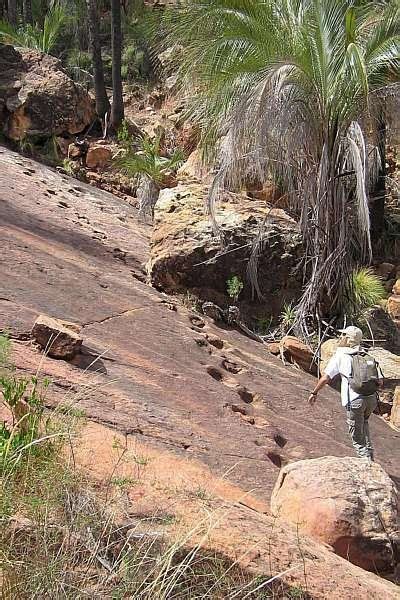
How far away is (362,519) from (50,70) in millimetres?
13512

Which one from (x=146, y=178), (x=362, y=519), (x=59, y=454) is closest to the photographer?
(x=59, y=454)

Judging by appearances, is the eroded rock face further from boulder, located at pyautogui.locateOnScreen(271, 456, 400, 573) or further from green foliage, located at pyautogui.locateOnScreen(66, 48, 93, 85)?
green foliage, located at pyautogui.locateOnScreen(66, 48, 93, 85)

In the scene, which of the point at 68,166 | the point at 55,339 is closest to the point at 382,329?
the point at 55,339

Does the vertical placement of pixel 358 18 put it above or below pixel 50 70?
above

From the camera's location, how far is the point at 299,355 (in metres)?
8.73

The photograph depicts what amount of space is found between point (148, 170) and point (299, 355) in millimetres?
6280

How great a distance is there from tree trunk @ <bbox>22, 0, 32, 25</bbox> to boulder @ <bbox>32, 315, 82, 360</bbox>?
60.0 feet

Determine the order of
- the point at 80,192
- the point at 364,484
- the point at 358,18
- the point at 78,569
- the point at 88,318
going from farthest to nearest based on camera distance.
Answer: the point at 80,192, the point at 358,18, the point at 88,318, the point at 364,484, the point at 78,569

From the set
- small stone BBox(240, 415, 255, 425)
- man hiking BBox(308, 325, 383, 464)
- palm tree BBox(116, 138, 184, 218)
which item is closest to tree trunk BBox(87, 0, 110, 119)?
palm tree BBox(116, 138, 184, 218)

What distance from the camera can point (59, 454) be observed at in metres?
3.28

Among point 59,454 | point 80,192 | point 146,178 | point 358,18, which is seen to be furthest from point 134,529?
point 146,178

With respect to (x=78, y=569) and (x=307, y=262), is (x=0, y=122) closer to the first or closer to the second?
(x=307, y=262)

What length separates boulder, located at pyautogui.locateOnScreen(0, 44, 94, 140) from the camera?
1454cm

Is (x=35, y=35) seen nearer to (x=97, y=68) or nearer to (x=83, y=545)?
(x=97, y=68)
